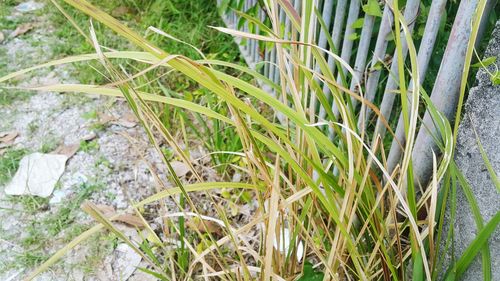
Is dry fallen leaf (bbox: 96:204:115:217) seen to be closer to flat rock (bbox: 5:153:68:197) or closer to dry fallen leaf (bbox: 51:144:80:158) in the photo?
flat rock (bbox: 5:153:68:197)

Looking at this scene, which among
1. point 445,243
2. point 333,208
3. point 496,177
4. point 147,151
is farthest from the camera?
point 147,151

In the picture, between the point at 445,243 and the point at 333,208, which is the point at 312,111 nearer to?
the point at 333,208

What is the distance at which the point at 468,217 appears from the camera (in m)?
1.17

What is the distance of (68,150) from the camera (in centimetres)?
220

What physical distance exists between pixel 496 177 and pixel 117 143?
1.63m

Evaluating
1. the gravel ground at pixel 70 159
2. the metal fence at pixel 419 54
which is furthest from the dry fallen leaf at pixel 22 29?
the metal fence at pixel 419 54

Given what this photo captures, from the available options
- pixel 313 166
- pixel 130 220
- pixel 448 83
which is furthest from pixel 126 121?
pixel 448 83

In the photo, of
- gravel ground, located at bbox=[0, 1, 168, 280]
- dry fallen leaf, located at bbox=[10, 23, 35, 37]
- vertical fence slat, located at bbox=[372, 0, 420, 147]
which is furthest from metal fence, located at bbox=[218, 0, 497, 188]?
dry fallen leaf, located at bbox=[10, 23, 35, 37]

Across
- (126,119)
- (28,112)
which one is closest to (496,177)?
(126,119)

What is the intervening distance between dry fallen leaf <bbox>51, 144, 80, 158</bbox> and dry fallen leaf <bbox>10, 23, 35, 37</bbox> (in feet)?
3.40

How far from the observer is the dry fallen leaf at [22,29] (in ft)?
9.48

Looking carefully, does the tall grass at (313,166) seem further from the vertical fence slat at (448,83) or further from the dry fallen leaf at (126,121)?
the dry fallen leaf at (126,121)

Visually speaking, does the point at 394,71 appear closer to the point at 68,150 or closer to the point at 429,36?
the point at 429,36

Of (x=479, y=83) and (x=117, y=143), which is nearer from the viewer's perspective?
(x=479, y=83)
